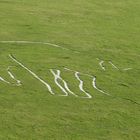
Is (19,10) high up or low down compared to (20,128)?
down

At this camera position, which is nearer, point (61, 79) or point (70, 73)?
point (61, 79)

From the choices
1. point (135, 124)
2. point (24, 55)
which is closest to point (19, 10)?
point (24, 55)

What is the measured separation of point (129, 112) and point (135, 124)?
0.72 m

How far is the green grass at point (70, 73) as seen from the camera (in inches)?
401

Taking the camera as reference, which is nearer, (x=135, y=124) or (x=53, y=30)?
(x=135, y=124)

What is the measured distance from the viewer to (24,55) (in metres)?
15.1

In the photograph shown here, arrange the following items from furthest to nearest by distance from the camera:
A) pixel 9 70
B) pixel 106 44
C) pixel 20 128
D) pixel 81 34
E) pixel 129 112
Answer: pixel 81 34 < pixel 106 44 < pixel 9 70 < pixel 129 112 < pixel 20 128

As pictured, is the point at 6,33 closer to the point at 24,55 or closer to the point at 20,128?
the point at 24,55

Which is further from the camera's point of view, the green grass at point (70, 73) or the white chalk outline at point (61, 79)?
the white chalk outline at point (61, 79)

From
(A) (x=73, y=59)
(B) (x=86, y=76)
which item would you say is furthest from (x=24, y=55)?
(B) (x=86, y=76)

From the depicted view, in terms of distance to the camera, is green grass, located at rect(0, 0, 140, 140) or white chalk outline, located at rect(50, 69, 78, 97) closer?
green grass, located at rect(0, 0, 140, 140)

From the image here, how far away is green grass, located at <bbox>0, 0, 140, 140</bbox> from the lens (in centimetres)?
1020

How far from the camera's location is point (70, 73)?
13688 millimetres

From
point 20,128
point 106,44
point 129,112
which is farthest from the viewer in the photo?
point 106,44
